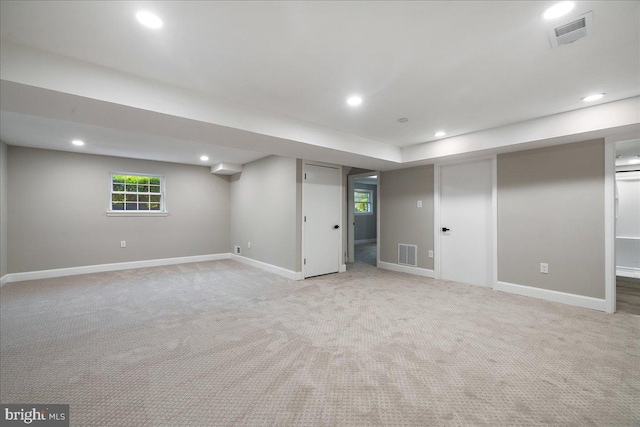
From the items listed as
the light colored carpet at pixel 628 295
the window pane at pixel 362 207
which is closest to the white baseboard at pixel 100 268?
the window pane at pixel 362 207

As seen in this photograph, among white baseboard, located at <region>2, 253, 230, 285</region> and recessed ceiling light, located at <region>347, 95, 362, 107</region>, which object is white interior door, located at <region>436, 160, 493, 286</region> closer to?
Answer: recessed ceiling light, located at <region>347, 95, 362, 107</region>

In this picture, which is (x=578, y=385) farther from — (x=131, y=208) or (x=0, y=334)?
(x=131, y=208)

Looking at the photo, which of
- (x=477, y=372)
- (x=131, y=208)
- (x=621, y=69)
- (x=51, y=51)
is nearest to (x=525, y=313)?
(x=477, y=372)

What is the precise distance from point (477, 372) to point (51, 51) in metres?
3.99

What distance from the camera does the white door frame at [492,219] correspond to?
4.31 meters

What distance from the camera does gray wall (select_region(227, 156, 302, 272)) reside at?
5.00m

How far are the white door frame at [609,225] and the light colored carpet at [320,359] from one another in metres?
0.28

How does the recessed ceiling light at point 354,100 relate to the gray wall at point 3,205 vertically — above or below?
above

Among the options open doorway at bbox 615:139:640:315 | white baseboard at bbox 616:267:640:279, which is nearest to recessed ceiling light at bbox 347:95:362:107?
open doorway at bbox 615:139:640:315

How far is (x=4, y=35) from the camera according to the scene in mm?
1861

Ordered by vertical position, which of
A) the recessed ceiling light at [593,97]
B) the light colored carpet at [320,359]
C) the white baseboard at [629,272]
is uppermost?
the recessed ceiling light at [593,97]

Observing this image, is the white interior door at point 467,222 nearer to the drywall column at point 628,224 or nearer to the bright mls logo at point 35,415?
the drywall column at point 628,224

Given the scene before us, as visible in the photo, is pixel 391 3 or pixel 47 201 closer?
pixel 391 3

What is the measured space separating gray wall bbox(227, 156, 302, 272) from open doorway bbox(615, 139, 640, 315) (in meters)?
5.16
